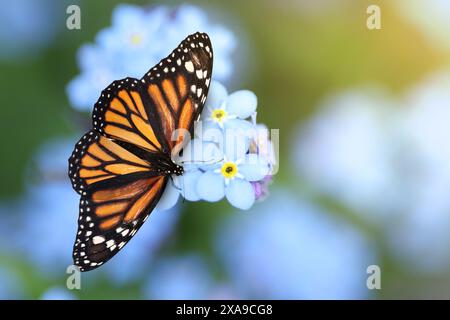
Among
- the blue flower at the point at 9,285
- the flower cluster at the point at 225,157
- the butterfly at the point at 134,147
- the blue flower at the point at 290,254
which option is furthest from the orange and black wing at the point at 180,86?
the blue flower at the point at 9,285

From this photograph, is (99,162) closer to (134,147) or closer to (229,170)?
(134,147)

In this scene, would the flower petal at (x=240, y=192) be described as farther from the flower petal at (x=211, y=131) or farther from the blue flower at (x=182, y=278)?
the blue flower at (x=182, y=278)

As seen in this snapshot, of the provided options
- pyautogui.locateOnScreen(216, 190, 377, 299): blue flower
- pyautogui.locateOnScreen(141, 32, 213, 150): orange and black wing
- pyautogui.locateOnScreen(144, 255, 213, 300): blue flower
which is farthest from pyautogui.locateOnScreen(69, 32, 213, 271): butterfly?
pyautogui.locateOnScreen(216, 190, 377, 299): blue flower

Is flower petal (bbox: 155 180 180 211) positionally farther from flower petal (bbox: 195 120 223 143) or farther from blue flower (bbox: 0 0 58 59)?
blue flower (bbox: 0 0 58 59)

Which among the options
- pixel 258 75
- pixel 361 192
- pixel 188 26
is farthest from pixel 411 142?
pixel 188 26

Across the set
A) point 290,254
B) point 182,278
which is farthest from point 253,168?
point 182,278

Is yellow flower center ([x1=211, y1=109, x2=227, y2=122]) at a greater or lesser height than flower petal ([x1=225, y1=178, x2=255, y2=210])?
greater
